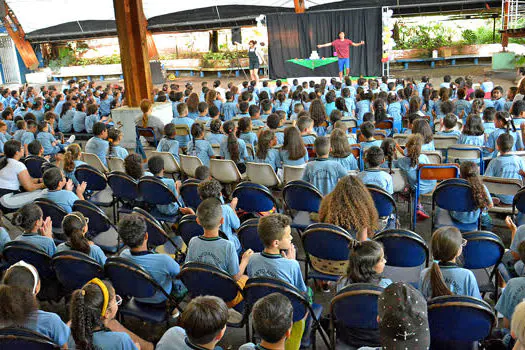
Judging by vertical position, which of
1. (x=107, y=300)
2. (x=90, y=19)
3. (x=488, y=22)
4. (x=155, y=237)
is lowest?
(x=155, y=237)

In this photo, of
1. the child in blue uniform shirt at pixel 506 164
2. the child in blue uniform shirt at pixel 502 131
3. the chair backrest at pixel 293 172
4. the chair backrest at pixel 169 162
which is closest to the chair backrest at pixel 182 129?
the chair backrest at pixel 169 162

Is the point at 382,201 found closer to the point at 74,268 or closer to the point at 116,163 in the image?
the point at 74,268

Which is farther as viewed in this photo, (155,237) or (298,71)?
(298,71)

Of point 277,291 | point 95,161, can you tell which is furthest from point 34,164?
point 277,291

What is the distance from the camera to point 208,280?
3389mm

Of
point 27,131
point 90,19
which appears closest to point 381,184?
point 27,131

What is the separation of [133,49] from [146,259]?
822cm

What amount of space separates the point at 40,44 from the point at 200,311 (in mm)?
28317

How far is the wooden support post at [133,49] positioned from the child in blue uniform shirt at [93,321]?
29.1ft

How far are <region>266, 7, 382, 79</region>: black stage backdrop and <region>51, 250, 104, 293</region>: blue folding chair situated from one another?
16.3 meters

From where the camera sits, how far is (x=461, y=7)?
18.7 meters

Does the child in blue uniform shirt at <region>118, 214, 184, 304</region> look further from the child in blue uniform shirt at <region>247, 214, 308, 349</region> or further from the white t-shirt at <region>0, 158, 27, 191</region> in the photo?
the white t-shirt at <region>0, 158, 27, 191</region>

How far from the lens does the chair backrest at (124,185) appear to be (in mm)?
5625

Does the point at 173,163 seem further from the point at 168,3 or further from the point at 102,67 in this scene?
the point at 102,67
